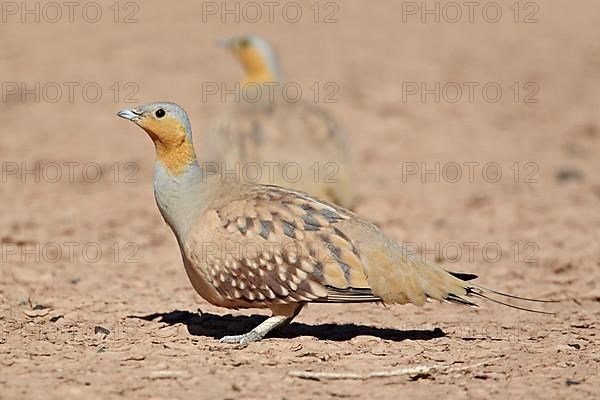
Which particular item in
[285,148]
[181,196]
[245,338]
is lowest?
[245,338]

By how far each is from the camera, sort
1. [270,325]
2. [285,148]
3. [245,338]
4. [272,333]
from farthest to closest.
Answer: [285,148] < [272,333] < [270,325] < [245,338]

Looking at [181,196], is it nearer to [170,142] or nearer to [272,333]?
[170,142]

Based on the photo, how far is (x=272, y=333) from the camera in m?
6.38

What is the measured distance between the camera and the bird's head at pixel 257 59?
11555mm

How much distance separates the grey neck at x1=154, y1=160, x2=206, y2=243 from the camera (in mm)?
6105

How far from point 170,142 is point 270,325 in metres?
1.27

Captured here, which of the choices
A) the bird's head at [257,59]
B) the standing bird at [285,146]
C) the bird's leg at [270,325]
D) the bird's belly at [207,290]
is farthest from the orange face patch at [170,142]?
the bird's head at [257,59]

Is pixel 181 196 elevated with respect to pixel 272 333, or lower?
elevated

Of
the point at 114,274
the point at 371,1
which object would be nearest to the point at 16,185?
the point at 114,274

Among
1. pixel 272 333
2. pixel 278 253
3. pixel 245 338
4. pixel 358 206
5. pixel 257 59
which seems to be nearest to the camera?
pixel 278 253

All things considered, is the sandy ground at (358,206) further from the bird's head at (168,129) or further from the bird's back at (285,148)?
the bird's head at (168,129)

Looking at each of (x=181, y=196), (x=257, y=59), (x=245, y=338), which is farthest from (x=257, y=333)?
(x=257, y=59)

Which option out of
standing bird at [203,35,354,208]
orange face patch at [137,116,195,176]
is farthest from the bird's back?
orange face patch at [137,116,195,176]

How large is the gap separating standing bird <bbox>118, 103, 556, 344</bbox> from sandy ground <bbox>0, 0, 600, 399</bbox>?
34 cm
